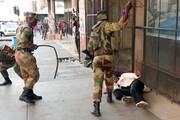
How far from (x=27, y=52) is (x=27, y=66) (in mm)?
267

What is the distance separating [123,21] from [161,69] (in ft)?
4.83

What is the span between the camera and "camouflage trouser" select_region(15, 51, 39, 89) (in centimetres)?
604

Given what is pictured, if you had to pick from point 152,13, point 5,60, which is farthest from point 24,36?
point 152,13

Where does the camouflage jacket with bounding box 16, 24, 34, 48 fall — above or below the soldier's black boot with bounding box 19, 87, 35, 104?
above

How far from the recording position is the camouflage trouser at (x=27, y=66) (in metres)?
6.04

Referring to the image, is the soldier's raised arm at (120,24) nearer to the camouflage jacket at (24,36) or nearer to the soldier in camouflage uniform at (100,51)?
the soldier in camouflage uniform at (100,51)

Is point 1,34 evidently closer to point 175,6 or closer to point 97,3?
point 97,3

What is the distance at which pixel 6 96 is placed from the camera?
6801mm

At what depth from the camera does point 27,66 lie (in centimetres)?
607

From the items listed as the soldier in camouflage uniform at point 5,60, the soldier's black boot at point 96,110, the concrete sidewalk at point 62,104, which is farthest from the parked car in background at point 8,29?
the soldier's black boot at point 96,110

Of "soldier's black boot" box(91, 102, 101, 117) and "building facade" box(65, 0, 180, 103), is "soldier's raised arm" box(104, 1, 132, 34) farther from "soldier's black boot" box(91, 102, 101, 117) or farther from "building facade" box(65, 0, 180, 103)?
"soldier's black boot" box(91, 102, 101, 117)

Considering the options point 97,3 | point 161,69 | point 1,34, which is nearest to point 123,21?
point 161,69

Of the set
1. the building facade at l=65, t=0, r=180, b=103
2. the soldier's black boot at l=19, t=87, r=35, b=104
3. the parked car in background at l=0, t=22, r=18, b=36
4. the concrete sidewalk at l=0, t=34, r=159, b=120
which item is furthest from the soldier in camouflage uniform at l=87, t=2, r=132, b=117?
the parked car in background at l=0, t=22, r=18, b=36

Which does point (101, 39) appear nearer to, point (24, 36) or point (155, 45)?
point (155, 45)
